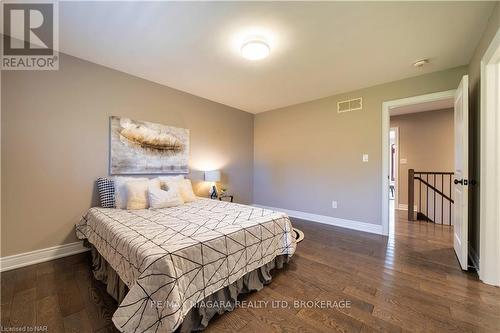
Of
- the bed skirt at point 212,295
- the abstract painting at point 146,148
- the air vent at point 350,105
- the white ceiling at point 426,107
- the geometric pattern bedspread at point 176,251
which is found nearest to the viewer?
the geometric pattern bedspread at point 176,251

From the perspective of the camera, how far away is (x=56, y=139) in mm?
2379

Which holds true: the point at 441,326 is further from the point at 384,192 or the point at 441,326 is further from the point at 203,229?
the point at 384,192

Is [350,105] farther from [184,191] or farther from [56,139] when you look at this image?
[56,139]

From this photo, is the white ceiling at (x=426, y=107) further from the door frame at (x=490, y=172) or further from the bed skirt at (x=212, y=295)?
the bed skirt at (x=212, y=295)

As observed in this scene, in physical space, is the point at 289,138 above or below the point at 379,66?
below

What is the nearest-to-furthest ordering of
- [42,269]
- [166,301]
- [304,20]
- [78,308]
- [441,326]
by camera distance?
[166,301] < [441,326] < [78,308] < [304,20] < [42,269]

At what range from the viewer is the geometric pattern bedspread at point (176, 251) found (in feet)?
3.75

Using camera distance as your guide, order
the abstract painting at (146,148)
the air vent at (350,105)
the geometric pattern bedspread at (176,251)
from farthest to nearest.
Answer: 1. the air vent at (350,105)
2. the abstract painting at (146,148)
3. the geometric pattern bedspread at (176,251)

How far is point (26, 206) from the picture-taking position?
2207 mm

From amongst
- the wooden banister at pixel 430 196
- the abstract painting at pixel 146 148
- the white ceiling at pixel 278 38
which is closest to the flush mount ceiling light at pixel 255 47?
the white ceiling at pixel 278 38

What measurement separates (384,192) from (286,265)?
206cm

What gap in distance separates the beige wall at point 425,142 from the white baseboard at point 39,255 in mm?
6549

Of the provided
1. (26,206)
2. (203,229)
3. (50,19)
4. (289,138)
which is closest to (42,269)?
(26,206)

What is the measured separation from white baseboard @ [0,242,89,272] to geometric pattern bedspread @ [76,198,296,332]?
0.23 meters
